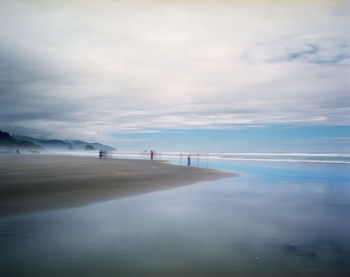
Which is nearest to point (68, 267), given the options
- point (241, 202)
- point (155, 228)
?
point (155, 228)

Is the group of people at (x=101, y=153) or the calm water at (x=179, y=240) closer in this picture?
the calm water at (x=179, y=240)

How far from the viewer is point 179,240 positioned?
266 inches

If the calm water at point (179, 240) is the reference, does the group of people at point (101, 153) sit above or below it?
above

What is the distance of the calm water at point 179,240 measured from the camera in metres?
5.14

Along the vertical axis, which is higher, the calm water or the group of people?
the group of people

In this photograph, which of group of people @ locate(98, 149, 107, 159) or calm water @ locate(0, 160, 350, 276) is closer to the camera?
calm water @ locate(0, 160, 350, 276)

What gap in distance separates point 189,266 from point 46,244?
10.6 feet

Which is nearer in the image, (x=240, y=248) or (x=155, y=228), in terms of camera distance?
(x=240, y=248)

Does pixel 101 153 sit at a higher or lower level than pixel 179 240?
higher

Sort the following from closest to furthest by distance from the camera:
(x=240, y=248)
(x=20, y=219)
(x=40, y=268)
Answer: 1. (x=40, y=268)
2. (x=240, y=248)
3. (x=20, y=219)

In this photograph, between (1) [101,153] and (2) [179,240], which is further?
(1) [101,153]

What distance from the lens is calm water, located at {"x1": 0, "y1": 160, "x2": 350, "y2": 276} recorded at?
514cm

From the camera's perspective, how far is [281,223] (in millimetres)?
8406

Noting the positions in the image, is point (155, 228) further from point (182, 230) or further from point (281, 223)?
point (281, 223)
